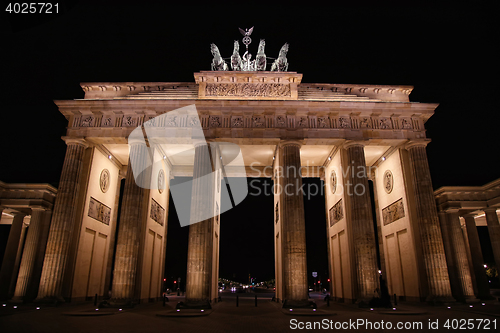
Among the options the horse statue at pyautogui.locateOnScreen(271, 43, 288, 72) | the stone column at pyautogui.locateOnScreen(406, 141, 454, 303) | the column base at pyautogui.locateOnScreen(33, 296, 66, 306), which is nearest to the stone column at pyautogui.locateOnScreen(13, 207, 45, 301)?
the column base at pyautogui.locateOnScreen(33, 296, 66, 306)

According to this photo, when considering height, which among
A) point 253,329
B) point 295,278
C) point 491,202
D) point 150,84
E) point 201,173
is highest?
point 150,84

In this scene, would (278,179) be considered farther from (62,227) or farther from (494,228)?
(494,228)

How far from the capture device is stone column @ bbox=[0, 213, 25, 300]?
23.3 metres

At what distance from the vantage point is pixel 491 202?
77.4 ft

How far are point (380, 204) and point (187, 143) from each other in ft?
55.2

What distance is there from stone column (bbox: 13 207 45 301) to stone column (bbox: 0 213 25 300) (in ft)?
10.5

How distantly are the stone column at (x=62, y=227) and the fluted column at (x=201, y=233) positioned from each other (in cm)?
778

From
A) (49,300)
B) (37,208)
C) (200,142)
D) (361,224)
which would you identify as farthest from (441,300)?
(37,208)

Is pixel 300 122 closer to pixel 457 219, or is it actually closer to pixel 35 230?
pixel 457 219

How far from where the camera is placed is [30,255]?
21.8m

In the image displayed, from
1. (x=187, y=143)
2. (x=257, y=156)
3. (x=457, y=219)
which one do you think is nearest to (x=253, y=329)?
(x=187, y=143)

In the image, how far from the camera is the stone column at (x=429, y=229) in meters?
19.8

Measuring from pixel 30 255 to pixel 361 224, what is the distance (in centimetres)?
2203

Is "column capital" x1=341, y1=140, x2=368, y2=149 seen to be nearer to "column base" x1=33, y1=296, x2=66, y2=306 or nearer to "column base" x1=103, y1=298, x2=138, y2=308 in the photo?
"column base" x1=103, y1=298, x2=138, y2=308
